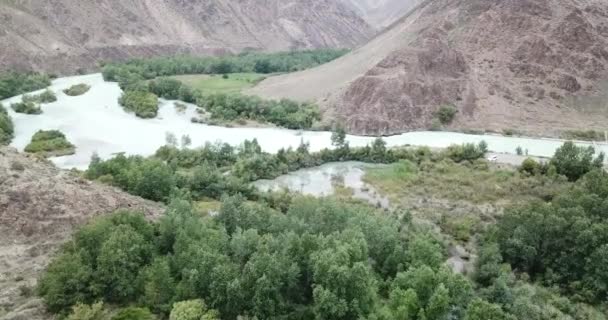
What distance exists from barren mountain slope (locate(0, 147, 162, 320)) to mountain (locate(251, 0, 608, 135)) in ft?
117

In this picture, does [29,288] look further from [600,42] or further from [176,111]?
[600,42]

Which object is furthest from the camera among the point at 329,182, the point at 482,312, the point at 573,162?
the point at 329,182

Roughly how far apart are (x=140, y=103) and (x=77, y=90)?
14475mm

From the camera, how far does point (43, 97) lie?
7275cm

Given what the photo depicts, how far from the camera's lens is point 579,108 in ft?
Result: 216

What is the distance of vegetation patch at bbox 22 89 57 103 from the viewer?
70.8 meters

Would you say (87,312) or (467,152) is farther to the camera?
(467,152)

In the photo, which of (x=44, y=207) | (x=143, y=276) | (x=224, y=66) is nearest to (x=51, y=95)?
(x=224, y=66)

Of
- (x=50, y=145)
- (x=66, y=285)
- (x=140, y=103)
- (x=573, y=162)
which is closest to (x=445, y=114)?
(x=573, y=162)

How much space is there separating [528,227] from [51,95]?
6163 cm

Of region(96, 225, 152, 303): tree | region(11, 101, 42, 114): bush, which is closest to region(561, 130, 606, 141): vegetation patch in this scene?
region(96, 225, 152, 303): tree

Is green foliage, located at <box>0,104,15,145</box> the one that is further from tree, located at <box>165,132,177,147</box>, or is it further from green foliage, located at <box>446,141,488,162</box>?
green foliage, located at <box>446,141,488,162</box>

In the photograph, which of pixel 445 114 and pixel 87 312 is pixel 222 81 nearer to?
pixel 445 114

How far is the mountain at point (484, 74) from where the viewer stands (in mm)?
63125
